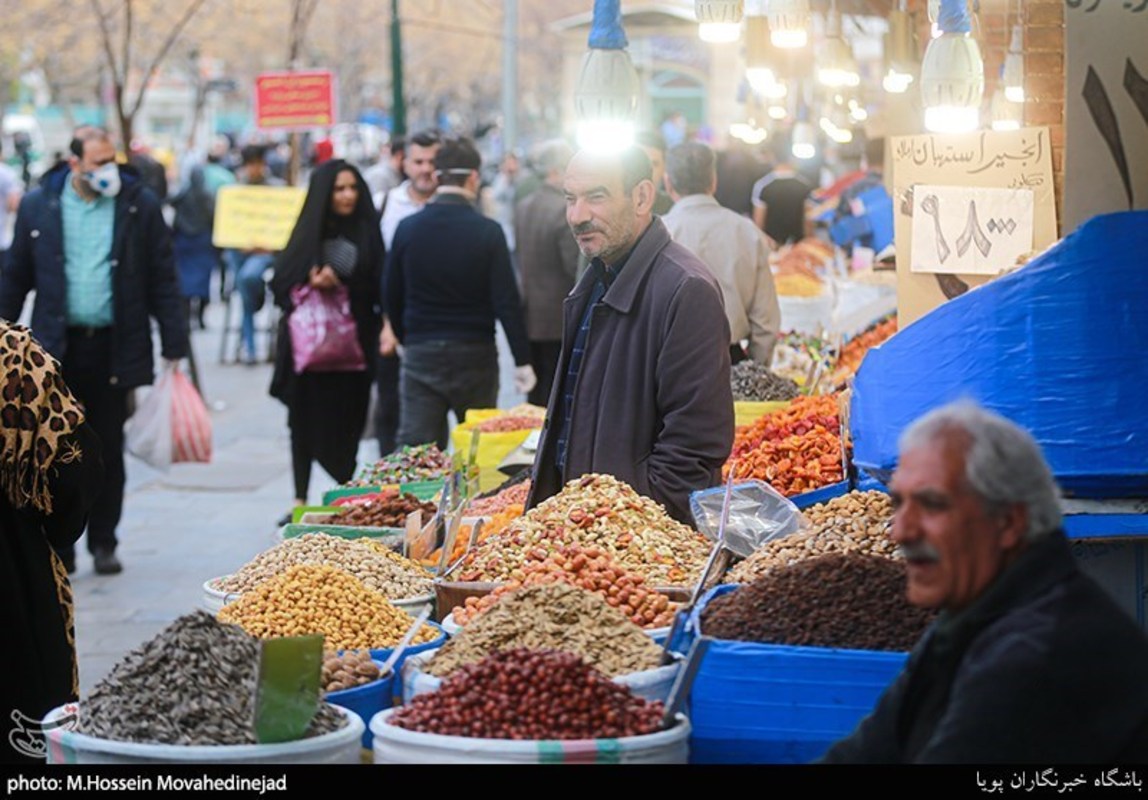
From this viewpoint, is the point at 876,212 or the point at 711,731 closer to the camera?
the point at 711,731

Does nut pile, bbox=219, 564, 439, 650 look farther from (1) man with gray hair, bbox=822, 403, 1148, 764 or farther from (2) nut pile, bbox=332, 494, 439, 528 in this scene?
(2) nut pile, bbox=332, 494, 439, 528

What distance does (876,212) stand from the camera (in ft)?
43.9

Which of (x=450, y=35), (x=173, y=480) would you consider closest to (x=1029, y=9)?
(x=173, y=480)

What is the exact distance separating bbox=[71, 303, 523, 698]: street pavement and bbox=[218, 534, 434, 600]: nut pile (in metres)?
2.39

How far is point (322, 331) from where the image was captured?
10.5 meters

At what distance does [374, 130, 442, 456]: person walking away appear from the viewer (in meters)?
10.8

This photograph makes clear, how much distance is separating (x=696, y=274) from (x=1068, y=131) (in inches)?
48.8

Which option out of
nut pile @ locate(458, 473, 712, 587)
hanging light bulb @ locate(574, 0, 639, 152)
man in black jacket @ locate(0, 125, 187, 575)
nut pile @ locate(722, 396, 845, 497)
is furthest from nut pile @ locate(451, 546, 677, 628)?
man in black jacket @ locate(0, 125, 187, 575)

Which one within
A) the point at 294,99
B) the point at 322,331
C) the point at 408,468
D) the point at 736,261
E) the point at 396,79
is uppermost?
the point at 396,79

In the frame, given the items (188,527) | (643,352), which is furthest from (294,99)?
(643,352)

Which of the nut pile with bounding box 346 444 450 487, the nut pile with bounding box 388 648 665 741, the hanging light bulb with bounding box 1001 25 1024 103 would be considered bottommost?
the nut pile with bounding box 346 444 450 487

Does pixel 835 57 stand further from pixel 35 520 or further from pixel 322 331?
pixel 35 520

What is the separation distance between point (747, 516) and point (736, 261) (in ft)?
13.9

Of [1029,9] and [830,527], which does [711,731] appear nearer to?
[830,527]
